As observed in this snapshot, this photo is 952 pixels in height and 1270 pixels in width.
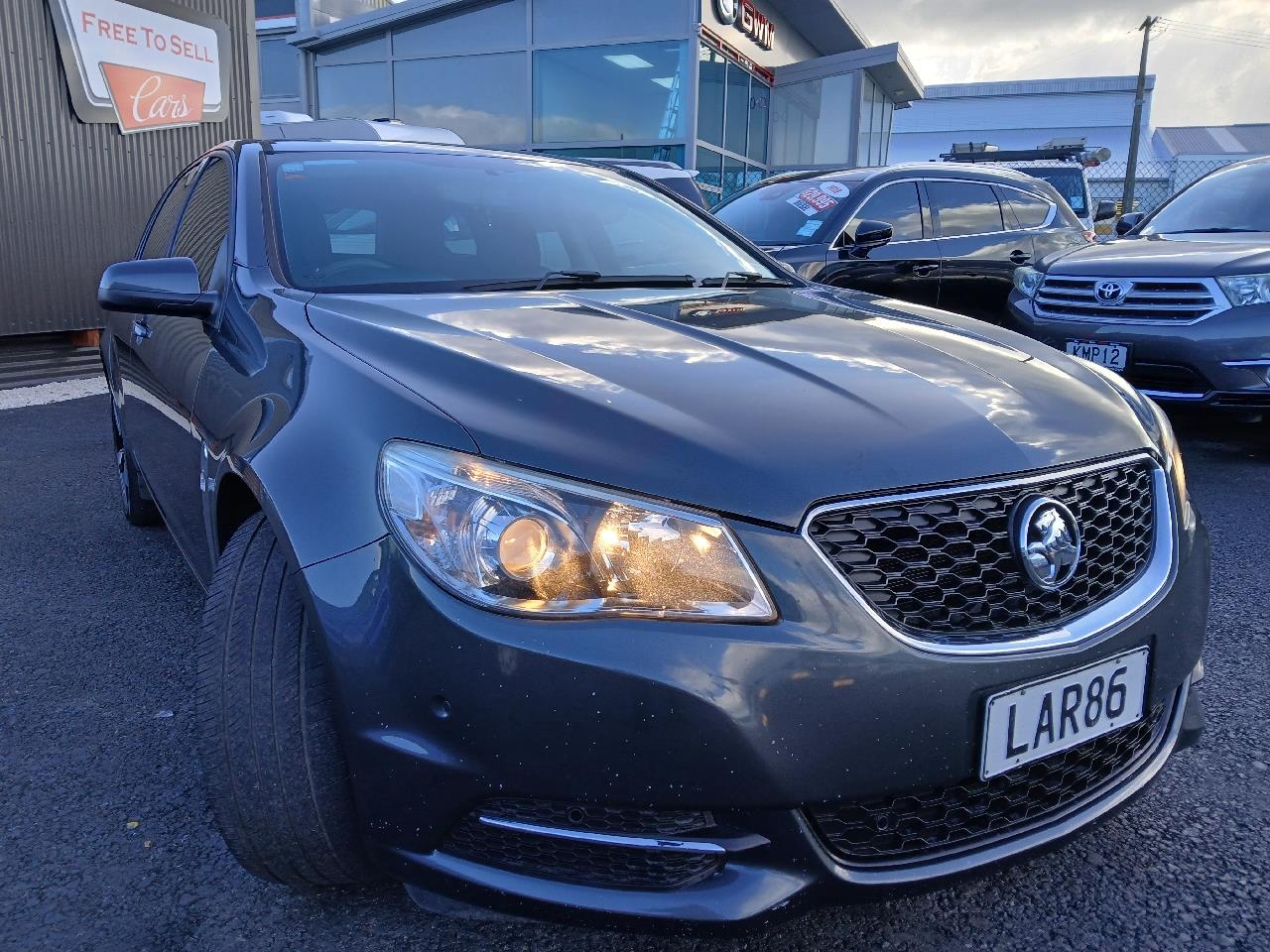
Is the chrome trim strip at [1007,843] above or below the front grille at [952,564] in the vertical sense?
below

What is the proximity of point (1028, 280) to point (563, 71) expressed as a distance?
462 inches

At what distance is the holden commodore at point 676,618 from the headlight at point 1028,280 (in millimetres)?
4004

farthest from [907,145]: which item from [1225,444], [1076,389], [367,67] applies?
[1076,389]

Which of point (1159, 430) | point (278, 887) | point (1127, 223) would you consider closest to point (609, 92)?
point (1127, 223)

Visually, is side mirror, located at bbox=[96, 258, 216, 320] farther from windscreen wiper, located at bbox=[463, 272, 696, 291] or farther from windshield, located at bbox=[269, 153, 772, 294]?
windscreen wiper, located at bbox=[463, 272, 696, 291]

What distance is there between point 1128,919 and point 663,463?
1.15 metres

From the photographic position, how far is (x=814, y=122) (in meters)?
21.8

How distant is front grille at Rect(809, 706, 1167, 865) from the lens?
1.42 m

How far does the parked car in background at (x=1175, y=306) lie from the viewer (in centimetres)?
463

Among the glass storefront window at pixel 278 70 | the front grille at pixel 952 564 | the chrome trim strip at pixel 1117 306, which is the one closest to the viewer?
the front grille at pixel 952 564

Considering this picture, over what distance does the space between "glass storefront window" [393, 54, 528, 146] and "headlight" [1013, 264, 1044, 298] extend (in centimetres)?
1171

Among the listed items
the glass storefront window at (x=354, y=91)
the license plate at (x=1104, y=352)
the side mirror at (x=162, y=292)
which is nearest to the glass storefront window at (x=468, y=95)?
the glass storefront window at (x=354, y=91)

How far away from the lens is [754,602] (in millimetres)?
1339

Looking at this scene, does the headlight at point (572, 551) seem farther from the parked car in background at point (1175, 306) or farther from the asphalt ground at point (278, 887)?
the parked car in background at point (1175, 306)
